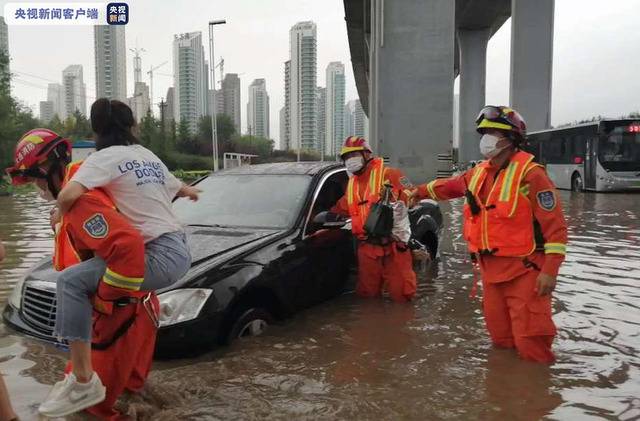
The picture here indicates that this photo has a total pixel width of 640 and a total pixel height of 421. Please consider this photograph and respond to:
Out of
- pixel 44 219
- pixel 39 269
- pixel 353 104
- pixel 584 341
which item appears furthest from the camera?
pixel 353 104

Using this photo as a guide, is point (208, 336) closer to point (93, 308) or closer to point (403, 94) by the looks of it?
Answer: point (93, 308)

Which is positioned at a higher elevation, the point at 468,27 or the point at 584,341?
the point at 468,27

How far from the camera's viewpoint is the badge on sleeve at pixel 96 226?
2.56 m

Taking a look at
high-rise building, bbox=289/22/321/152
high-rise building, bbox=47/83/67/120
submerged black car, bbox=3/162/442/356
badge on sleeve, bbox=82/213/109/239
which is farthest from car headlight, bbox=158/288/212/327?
high-rise building, bbox=47/83/67/120

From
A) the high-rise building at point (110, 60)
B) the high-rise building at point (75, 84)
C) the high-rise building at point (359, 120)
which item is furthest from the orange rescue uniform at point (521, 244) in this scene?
the high-rise building at point (359, 120)

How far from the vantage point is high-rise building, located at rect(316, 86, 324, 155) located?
6856cm

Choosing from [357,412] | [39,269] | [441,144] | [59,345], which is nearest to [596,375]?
[357,412]

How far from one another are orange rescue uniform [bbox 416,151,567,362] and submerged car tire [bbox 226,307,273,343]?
162cm

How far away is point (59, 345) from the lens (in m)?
3.81

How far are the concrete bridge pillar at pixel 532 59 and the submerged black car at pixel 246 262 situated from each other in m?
31.4

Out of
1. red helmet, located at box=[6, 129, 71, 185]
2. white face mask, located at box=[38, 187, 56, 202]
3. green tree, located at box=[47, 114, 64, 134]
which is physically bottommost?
white face mask, located at box=[38, 187, 56, 202]

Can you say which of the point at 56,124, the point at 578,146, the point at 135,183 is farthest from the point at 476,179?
the point at 56,124

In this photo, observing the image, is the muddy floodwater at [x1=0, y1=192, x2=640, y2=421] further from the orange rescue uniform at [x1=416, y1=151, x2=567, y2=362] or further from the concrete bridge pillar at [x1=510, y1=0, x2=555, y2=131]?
the concrete bridge pillar at [x1=510, y1=0, x2=555, y2=131]

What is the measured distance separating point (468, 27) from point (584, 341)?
169 ft
